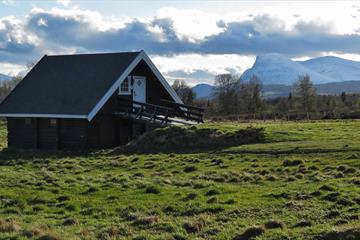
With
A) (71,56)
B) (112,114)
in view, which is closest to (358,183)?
(112,114)

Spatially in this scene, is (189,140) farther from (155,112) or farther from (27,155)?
(27,155)

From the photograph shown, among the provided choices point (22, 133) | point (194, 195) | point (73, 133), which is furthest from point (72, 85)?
point (194, 195)

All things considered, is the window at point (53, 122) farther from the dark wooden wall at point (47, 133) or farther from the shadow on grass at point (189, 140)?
the shadow on grass at point (189, 140)

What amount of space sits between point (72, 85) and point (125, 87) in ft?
11.2

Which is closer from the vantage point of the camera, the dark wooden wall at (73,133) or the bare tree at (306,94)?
the dark wooden wall at (73,133)

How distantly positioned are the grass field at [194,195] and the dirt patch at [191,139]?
2.29 metres

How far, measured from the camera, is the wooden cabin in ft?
113

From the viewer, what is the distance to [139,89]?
38.9 m

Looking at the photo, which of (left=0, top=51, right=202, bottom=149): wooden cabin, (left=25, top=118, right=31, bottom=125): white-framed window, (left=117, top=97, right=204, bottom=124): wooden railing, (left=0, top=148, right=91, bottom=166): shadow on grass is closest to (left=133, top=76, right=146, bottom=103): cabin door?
(left=0, top=51, right=202, bottom=149): wooden cabin

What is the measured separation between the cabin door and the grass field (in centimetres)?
1241

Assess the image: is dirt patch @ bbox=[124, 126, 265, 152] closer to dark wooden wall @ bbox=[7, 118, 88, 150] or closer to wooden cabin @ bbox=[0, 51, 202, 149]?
wooden cabin @ bbox=[0, 51, 202, 149]

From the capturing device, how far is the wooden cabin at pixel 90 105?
3456 cm

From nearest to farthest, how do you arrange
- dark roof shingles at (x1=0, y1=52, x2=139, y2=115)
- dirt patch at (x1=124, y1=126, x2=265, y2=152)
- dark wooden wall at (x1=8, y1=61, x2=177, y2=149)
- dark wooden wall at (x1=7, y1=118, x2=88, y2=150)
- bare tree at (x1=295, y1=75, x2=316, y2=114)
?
1. dirt patch at (x1=124, y1=126, x2=265, y2=152)
2. dark wooden wall at (x1=7, y1=118, x2=88, y2=150)
3. dark wooden wall at (x1=8, y1=61, x2=177, y2=149)
4. dark roof shingles at (x1=0, y1=52, x2=139, y2=115)
5. bare tree at (x1=295, y1=75, x2=316, y2=114)

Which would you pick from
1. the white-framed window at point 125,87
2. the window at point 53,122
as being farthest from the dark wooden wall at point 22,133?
the white-framed window at point 125,87
